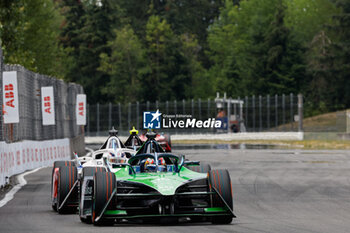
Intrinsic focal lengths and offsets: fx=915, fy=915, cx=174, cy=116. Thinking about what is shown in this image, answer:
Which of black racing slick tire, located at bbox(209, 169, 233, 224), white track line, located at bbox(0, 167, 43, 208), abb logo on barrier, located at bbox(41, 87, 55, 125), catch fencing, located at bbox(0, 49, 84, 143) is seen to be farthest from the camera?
abb logo on barrier, located at bbox(41, 87, 55, 125)

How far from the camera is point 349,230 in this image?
1117cm

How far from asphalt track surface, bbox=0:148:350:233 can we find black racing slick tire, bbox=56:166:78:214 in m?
0.24

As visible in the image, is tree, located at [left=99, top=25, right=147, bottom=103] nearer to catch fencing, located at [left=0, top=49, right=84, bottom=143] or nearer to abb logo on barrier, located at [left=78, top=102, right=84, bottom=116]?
catch fencing, located at [left=0, top=49, right=84, bottom=143]

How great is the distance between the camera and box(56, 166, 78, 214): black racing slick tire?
13828mm

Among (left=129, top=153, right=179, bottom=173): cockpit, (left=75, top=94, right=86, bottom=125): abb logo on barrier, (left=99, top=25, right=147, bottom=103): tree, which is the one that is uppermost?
(left=99, top=25, right=147, bottom=103): tree

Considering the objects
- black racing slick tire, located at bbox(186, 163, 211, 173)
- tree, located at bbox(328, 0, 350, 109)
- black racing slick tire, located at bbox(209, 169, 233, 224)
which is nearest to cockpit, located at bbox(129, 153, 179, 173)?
black racing slick tire, located at bbox(186, 163, 211, 173)

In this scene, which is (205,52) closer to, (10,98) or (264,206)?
(10,98)

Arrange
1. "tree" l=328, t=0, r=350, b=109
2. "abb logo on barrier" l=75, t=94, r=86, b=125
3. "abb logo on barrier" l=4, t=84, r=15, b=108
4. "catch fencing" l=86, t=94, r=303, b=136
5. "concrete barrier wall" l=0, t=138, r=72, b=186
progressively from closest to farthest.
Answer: "concrete barrier wall" l=0, t=138, r=72, b=186 → "abb logo on barrier" l=4, t=84, r=15, b=108 → "abb logo on barrier" l=75, t=94, r=86, b=125 → "catch fencing" l=86, t=94, r=303, b=136 → "tree" l=328, t=0, r=350, b=109

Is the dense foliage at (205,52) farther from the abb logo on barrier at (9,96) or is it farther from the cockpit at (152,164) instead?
the cockpit at (152,164)

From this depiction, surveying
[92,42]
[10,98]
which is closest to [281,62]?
[92,42]

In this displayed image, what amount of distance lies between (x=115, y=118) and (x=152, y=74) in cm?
2169

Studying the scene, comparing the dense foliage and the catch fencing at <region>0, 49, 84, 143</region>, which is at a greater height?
the dense foliage

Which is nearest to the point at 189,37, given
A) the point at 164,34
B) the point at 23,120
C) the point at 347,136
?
the point at 164,34

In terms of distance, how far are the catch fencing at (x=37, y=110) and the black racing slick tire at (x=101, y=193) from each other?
29.0ft
